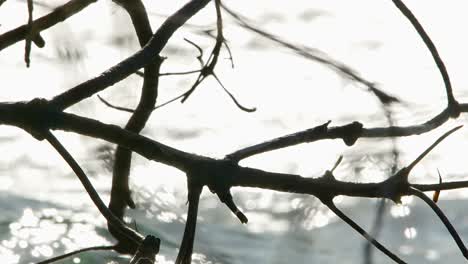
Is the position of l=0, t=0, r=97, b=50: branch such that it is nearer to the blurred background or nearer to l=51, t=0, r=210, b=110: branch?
l=51, t=0, r=210, b=110: branch

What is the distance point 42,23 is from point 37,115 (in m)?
0.17

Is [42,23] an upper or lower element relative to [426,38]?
lower

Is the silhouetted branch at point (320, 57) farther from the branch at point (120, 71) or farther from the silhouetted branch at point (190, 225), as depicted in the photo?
the silhouetted branch at point (190, 225)

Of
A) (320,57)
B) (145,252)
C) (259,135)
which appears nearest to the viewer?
(145,252)

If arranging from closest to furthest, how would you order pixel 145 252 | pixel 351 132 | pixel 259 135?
pixel 145 252 < pixel 351 132 < pixel 259 135

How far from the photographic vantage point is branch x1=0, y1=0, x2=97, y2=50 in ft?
3.51

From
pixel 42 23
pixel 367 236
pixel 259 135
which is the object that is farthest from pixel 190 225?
pixel 259 135

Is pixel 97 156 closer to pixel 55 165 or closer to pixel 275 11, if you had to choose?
pixel 55 165

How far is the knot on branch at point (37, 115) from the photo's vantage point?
3.19 feet

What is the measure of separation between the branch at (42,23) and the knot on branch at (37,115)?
0.34ft

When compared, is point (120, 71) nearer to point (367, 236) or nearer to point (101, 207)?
point (101, 207)

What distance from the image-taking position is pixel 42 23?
110 centimetres

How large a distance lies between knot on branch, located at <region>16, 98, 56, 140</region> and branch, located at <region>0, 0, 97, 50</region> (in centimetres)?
10

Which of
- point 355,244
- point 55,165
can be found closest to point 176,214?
point 55,165
